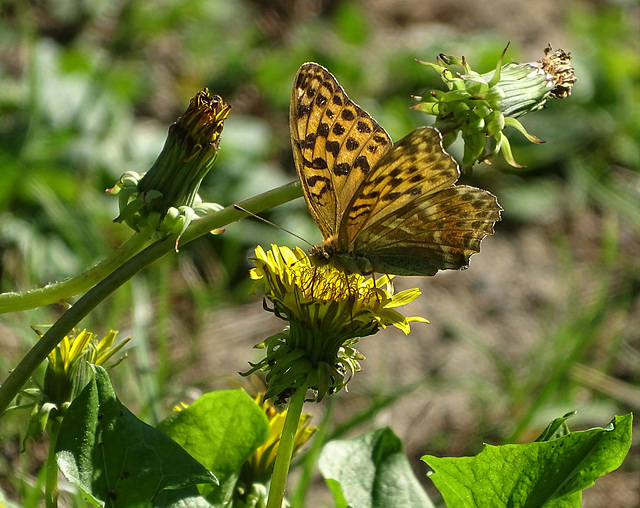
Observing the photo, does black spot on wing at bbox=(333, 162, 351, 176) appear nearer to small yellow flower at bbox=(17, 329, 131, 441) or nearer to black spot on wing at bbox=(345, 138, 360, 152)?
black spot on wing at bbox=(345, 138, 360, 152)

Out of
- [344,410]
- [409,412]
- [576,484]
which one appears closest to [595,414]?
[409,412]

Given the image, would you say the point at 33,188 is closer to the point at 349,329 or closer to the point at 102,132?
the point at 102,132

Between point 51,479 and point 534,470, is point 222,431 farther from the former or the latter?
point 534,470

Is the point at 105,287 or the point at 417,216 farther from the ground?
the point at 417,216

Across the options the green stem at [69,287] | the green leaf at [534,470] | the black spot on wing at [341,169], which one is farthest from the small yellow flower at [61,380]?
the green leaf at [534,470]

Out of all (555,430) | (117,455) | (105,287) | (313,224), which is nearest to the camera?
(105,287)

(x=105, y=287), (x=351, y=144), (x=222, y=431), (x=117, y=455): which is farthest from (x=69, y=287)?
(x=351, y=144)

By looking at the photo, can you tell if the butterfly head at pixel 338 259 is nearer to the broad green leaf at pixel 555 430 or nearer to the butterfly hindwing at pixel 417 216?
the butterfly hindwing at pixel 417 216
